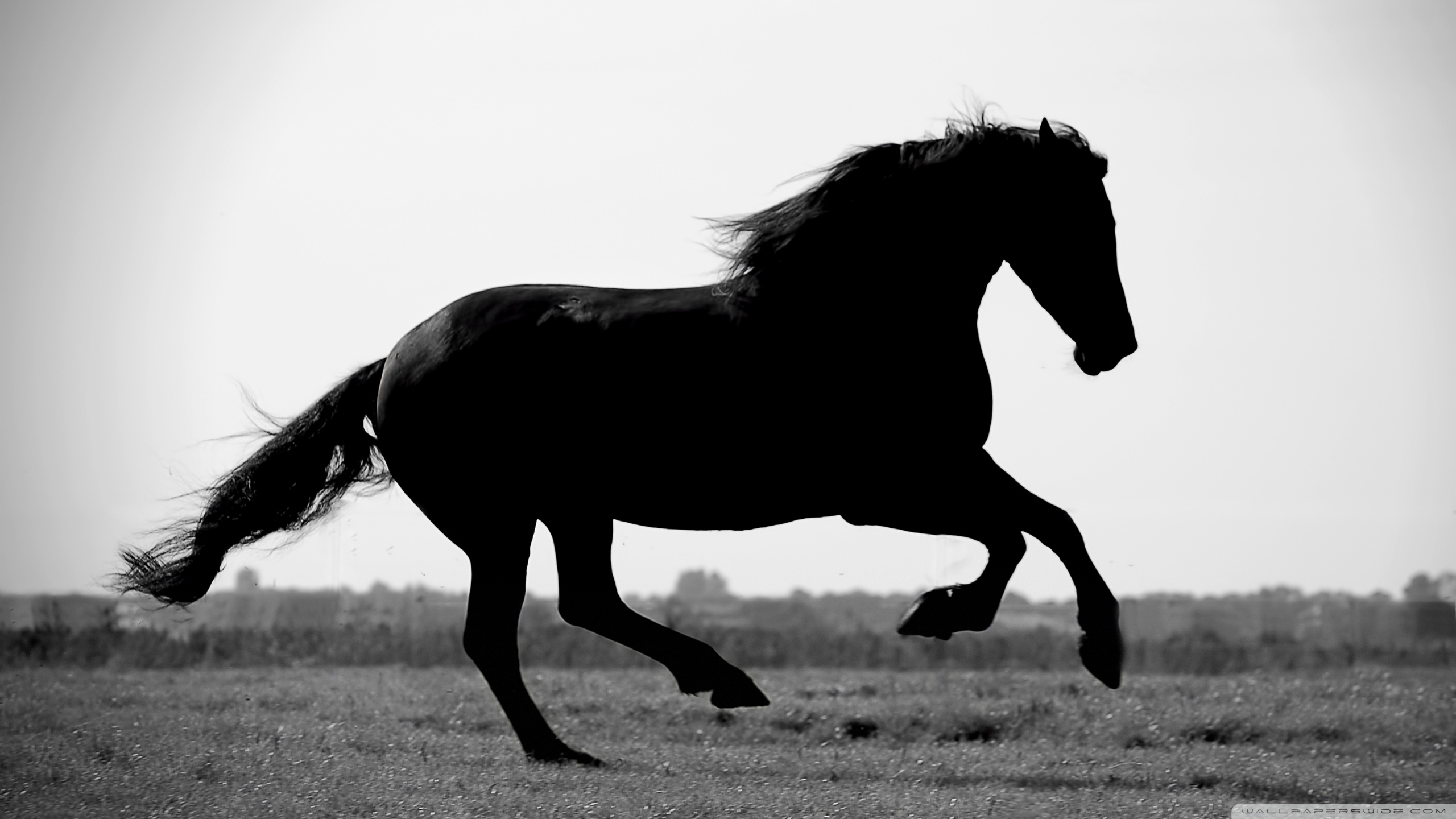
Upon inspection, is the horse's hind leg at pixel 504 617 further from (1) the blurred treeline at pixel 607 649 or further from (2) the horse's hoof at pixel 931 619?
(1) the blurred treeline at pixel 607 649

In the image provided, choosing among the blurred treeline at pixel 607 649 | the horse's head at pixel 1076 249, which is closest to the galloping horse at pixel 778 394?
the horse's head at pixel 1076 249

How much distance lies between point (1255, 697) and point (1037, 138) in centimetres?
513

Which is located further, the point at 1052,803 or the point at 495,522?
the point at 495,522

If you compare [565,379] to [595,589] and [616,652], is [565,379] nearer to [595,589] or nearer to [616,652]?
[595,589]

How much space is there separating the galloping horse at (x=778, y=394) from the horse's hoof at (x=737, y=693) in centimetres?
1

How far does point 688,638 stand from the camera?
771 centimetres

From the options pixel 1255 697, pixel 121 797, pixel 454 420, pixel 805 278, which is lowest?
pixel 121 797

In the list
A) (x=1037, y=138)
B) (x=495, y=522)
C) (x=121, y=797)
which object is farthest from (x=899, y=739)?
(x=121, y=797)

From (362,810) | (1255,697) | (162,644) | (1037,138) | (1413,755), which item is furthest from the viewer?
(162,644)

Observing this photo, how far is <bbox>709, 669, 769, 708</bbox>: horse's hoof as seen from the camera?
748 cm

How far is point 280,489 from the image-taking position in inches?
347

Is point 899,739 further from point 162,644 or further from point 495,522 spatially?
point 162,644

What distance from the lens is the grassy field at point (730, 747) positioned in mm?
6910

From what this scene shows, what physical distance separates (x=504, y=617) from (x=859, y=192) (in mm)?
2813
